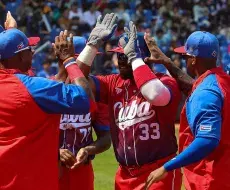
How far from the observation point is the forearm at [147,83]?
17.7 ft

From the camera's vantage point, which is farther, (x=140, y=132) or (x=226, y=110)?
(x=140, y=132)

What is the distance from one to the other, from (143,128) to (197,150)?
110cm

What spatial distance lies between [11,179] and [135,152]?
142cm

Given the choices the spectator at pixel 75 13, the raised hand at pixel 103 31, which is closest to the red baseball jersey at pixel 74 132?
the raised hand at pixel 103 31

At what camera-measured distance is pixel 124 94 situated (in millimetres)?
6062

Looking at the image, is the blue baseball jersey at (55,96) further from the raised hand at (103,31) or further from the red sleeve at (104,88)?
the red sleeve at (104,88)

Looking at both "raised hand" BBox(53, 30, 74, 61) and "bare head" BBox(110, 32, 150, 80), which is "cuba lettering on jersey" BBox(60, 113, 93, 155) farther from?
"raised hand" BBox(53, 30, 74, 61)

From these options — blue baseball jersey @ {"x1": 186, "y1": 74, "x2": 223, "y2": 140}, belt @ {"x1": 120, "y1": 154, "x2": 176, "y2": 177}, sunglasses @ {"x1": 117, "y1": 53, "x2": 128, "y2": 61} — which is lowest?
belt @ {"x1": 120, "y1": 154, "x2": 176, "y2": 177}

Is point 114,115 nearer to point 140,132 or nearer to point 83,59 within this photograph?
point 140,132

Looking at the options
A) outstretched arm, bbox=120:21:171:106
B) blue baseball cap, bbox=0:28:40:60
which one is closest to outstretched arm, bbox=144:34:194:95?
outstretched arm, bbox=120:21:171:106

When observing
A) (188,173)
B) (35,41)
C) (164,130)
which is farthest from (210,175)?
(35,41)

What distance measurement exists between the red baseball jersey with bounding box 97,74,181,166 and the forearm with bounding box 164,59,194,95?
7 centimetres

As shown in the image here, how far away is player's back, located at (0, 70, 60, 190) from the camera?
476cm

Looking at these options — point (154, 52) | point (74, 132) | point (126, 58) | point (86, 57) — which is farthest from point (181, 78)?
point (74, 132)
